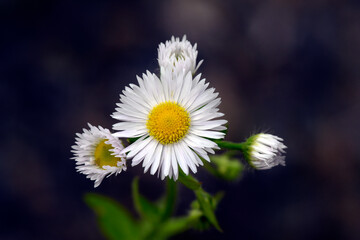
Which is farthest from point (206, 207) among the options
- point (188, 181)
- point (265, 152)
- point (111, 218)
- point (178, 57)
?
point (111, 218)

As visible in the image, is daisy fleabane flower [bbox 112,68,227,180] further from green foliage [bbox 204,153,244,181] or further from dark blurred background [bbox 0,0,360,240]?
dark blurred background [bbox 0,0,360,240]

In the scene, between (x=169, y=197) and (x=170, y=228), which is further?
(x=170, y=228)

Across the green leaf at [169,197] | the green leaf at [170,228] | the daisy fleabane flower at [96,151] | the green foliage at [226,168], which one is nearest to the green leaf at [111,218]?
the green leaf at [170,228]

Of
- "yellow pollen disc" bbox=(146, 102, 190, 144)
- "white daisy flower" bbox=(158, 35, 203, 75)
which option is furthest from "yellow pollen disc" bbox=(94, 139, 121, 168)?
"white daisy flower" bbox=(158, 35, 203, 75)

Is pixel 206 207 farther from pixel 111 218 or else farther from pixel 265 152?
pixel 111 218
